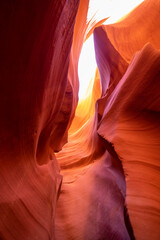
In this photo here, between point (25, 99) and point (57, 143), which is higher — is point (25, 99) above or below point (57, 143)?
above

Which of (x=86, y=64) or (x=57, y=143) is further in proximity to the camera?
(x=86, y=64)

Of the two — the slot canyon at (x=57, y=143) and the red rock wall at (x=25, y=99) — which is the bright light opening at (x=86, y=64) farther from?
the red rock wall at (x=25, y=99)

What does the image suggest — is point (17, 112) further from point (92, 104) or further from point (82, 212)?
point (92, 104)

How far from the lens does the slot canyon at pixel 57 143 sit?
3.70 feet

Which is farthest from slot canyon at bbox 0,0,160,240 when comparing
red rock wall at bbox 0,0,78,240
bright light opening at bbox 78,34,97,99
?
bright light opening at bbox 78,34,97,99

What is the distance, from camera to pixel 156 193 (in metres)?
1.54

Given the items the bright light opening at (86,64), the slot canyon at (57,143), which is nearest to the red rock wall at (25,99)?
the slot canyon at (57,143)

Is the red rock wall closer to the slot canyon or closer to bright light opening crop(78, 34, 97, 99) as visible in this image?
the slot canyon

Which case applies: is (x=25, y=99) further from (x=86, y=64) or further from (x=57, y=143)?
(x=86, y=64)

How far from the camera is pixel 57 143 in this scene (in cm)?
340

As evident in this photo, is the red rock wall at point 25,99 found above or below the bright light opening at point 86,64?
above

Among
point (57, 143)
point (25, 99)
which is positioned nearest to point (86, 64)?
point (57, 143)

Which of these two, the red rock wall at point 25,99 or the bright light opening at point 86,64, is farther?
the bright light opening at point 86,64

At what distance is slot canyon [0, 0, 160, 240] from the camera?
1.13 meters
